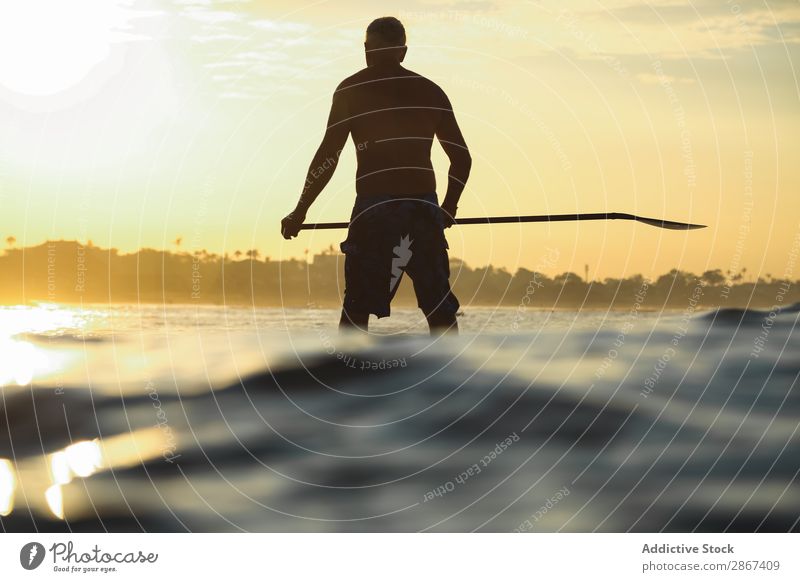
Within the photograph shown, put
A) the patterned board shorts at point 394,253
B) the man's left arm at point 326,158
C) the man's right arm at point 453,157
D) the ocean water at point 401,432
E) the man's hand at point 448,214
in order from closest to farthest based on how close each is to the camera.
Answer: the ocean water at point 401,432 → the patterned board shorts at point 394,253 → the man's left arm at point 326,158 → the man's right arm at point 453,157 → the man's hand at point 448,214

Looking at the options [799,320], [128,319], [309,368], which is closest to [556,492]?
[309,368]

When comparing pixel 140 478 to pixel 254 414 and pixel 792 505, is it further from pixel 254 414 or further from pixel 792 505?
pixel 792 505

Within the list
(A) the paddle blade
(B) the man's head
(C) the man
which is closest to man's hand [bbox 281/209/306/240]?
(C) the man

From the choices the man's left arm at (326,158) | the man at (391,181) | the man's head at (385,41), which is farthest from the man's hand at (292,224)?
the man's head at (385,41)

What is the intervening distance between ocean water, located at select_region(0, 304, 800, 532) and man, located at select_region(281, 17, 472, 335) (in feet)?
2.28

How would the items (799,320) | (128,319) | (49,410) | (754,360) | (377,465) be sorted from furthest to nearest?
(128,319) < (799,320) < (754,360) < (49,410) < (377,465)

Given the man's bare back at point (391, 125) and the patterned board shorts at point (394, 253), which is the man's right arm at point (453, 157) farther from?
the patterned board shorts at point (394, 253)

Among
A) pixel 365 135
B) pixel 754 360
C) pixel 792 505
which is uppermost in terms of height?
pixel 365 135

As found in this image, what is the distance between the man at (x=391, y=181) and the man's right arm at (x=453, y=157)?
0.08 ft

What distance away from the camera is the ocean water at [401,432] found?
7820 millimetres

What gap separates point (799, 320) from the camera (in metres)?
15.4

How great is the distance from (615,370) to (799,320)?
5.31m

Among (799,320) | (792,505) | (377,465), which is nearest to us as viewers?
(792,505)

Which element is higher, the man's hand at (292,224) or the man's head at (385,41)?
the man's head at (385,41)
